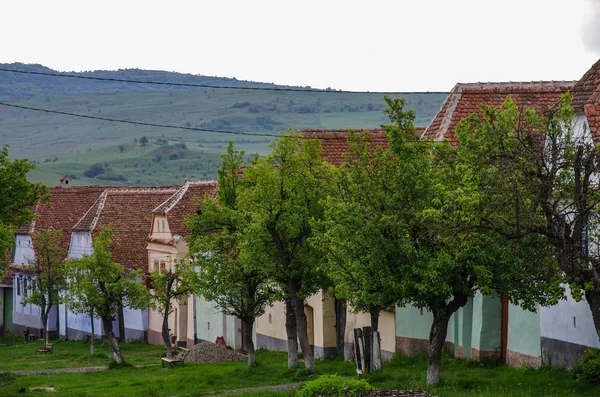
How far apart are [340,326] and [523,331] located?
12674 millimetres

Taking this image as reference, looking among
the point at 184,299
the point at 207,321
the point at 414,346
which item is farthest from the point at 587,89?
the point at 184,299

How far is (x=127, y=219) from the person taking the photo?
72438mm

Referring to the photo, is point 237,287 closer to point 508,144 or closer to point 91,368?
point 91,368

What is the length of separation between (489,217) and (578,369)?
558cm

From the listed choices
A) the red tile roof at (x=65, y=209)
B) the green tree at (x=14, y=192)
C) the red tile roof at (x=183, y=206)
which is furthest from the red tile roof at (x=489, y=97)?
the red tile roof at (x=65, y=209)

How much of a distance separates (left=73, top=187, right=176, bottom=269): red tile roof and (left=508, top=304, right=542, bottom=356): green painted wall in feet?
121

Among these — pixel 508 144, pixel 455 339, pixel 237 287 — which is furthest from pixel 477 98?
pixel 508 144

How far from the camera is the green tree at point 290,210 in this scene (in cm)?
3697

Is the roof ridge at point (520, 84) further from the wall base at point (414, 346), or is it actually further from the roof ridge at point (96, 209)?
the roof ridge at point (96, 209)

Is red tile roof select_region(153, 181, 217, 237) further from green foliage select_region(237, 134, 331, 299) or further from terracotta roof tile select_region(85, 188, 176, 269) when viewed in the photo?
green foliage select_region(237, 134, 331, 299)

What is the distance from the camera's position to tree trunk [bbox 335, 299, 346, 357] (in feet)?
148

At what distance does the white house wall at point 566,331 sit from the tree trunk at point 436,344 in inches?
129

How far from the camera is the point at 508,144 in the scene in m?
26.1

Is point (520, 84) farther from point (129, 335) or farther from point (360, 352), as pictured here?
point (129, 335)
